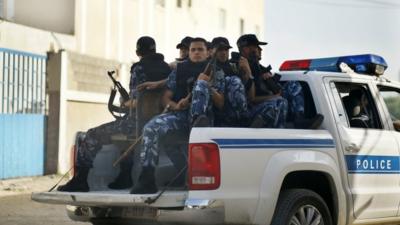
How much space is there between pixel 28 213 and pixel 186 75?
194 inches

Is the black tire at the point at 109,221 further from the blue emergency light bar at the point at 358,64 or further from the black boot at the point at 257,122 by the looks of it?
the blue emergency light bar at the point at 358,64

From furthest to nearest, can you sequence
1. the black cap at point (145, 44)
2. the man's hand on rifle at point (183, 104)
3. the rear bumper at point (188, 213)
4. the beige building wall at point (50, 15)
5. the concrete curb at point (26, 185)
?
the beige building wall at point (50, 15)
the concrete curb at point (26, 185)
the black cap at point (145, 44)
the man's hand on rifle at point (183, 104)
the rear bumper at point (188, 213)

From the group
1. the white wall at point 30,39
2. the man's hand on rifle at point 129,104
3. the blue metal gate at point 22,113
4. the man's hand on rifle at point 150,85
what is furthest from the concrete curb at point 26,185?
the man's hand on rifle at point 150,85

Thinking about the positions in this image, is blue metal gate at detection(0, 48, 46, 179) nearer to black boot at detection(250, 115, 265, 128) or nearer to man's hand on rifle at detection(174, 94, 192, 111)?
man's hand on rifle at detection(174, 94, 192, 111)

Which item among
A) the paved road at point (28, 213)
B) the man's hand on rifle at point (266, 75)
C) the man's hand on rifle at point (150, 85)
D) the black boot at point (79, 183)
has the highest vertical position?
the man's hand on rifle at point (266, 75)

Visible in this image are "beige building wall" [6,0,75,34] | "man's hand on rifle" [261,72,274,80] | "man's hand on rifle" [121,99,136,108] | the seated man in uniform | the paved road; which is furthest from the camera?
"beige building wall" [6,0,75,34]

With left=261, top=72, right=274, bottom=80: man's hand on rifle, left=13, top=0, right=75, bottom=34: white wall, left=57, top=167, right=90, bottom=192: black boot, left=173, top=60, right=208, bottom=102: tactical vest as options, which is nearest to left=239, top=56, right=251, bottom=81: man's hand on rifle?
left=261, top=72, right=274, bottom=80: man's hand on rifle

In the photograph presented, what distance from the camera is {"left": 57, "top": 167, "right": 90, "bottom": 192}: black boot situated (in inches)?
233

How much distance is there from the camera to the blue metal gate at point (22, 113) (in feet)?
45.3

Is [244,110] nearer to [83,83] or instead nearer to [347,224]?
[347,224]

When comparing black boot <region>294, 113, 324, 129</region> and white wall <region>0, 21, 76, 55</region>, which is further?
white wall <region>0, 21, 76, 55</region>

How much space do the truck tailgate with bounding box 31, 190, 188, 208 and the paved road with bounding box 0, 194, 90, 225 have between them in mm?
3070

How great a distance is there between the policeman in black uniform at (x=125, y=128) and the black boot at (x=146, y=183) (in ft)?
1.91

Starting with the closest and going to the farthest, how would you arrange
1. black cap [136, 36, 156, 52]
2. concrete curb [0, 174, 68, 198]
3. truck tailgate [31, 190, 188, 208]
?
truck tailgate [31, 190, 188, 208] → black cap [136, 36, 156, 52] → concrete curb [0, 174, 68, 198]
